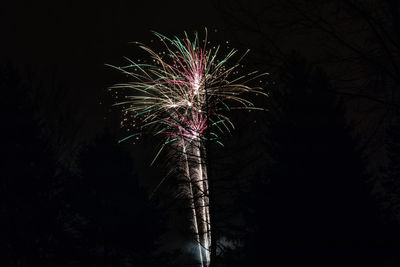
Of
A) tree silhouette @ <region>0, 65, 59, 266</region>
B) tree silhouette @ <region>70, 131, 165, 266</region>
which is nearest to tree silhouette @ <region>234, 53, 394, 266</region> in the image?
tree silhouette @ <region>70, 131, 165, 266</region>

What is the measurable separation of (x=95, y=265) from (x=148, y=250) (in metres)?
3.86

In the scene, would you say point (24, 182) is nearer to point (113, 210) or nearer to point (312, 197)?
point (113, 210)

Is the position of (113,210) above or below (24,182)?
above

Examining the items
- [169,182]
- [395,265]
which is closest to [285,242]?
[395,265]

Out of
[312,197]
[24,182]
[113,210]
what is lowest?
[312,197]

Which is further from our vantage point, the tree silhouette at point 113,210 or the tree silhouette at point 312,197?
the tree silhouette at point 113,210

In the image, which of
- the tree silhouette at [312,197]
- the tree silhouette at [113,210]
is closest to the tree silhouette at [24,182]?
the tree silhouette at [113,210]

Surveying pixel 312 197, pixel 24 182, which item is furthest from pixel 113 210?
pixel 312 197

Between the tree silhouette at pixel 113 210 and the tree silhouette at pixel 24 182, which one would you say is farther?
the tree silhouette at pixel 113 210

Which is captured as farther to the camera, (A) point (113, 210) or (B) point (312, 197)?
(A) point (113, 210)

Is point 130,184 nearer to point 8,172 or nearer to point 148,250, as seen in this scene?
point 148,250

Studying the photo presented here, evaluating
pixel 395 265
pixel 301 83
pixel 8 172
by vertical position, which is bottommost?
pixel 395 265

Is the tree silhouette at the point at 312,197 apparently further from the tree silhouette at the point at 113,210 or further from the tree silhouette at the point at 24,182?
the tree silhouette at the point at 24,182

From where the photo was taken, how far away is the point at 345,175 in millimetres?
15016
